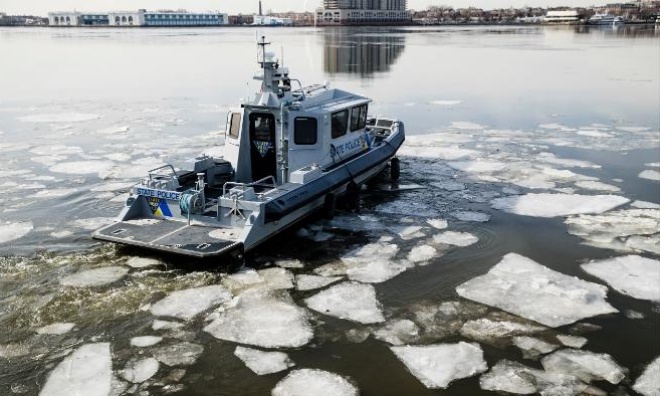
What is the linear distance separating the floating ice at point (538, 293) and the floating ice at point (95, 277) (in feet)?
15.7

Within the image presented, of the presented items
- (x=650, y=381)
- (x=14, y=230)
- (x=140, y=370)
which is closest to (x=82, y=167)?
(x=14, y=230)

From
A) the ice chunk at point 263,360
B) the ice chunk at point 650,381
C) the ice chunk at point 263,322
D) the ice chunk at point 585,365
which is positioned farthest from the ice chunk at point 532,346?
the ice chunk at point 263,360

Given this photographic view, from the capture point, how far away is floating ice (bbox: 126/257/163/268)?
809 cm

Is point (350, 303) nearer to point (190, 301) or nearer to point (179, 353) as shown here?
point (190, 301)

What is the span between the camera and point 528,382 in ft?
18.3

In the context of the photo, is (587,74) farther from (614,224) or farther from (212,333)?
(212,333)

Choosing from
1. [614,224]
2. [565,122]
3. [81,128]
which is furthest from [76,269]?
[565,122]

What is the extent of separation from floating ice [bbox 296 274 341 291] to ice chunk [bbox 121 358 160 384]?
7.73 ft

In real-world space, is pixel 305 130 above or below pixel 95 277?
above

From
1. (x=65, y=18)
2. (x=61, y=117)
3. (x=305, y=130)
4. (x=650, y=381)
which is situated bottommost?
(x=650, y=381)

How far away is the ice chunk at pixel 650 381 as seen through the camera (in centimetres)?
547

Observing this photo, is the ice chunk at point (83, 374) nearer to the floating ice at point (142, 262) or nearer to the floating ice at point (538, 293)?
the floating ice at point (142, 262)

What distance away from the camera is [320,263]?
8422 mm

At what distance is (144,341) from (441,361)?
331 centimetres
